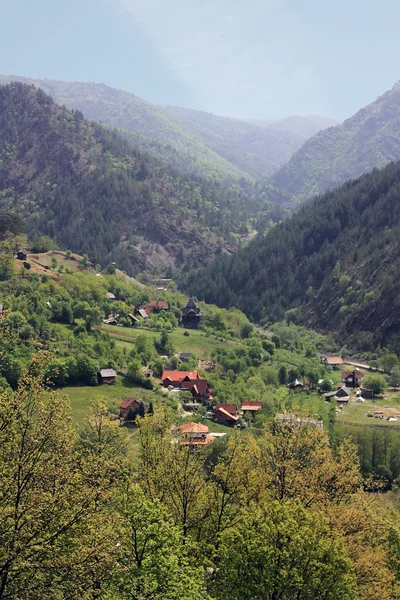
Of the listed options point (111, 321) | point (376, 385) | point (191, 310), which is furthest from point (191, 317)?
point (376, 385)

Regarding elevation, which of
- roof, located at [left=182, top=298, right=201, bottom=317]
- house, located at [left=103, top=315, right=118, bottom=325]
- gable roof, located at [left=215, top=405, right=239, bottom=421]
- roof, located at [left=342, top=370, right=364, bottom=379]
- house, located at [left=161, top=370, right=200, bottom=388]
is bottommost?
roof, located at [left=342, top=370, right=364, bottom=379]

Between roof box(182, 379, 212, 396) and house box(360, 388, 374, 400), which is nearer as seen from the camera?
roof box(182, 379, 212, 396)

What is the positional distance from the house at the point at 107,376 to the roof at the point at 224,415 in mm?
19133

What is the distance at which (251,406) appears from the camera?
9469cm

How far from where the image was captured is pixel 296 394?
109312 mm

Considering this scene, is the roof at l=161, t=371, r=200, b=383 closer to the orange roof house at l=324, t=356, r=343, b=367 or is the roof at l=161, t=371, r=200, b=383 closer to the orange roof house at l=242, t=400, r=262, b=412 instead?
the orange roof house at l=242, t=400, r=262, b=412

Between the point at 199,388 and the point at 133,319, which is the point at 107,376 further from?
the point at 133,319

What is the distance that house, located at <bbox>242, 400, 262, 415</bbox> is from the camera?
9362 centimetres

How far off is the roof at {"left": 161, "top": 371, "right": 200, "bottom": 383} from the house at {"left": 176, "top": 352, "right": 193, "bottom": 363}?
1173cm

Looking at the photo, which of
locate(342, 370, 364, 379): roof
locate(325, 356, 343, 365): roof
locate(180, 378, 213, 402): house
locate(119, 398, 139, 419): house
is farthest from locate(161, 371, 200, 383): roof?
locate(325, 356, 343, 365): roof

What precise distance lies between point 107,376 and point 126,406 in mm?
13013

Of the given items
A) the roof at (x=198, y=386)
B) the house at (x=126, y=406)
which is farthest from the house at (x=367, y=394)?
the house at (x=126, y=406)

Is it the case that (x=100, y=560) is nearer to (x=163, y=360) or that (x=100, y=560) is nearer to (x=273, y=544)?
(x=273, y=544)

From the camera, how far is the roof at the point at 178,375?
104 meters
